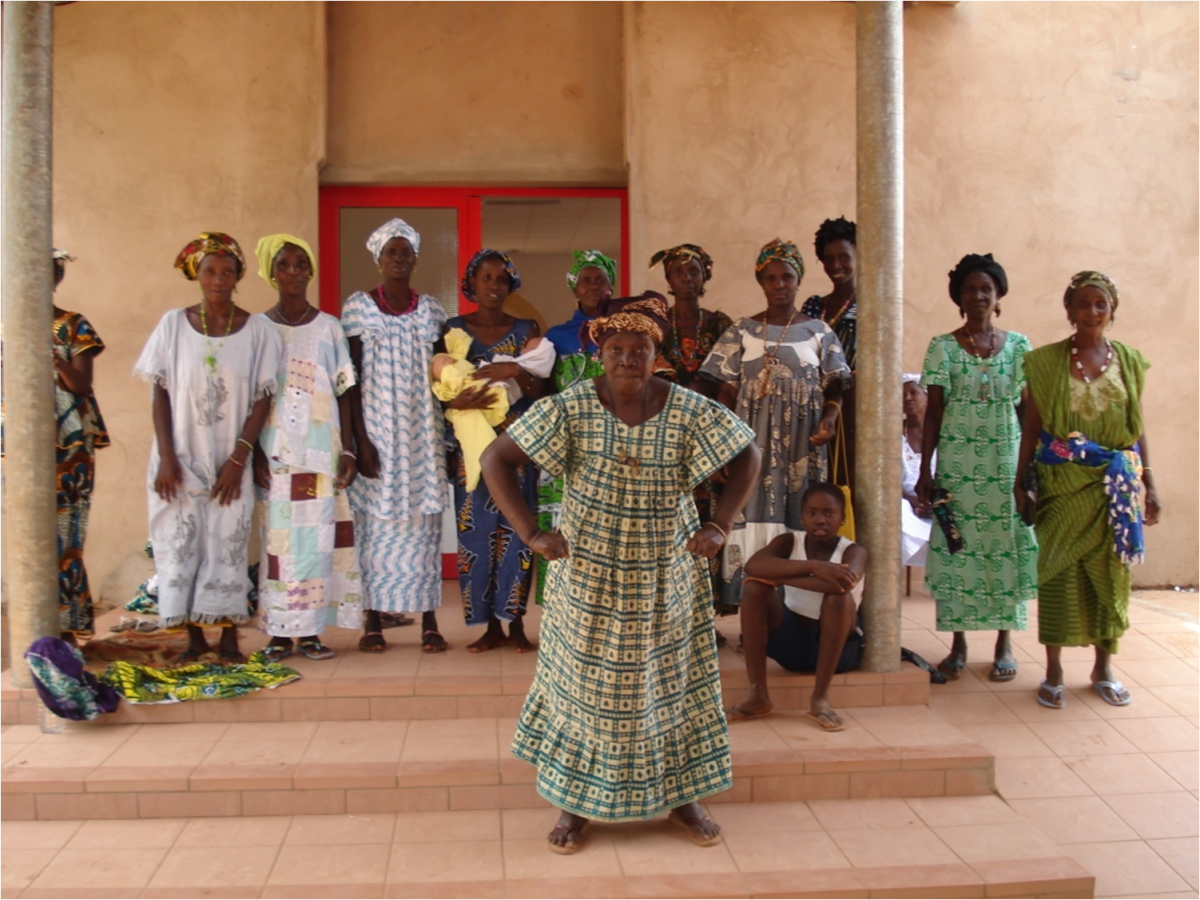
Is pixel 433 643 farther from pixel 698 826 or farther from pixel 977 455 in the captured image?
pixel 977 455

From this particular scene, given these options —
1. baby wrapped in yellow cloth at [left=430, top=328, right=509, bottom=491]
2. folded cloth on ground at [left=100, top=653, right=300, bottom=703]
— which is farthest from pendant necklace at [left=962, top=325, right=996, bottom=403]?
folded cloth on ground at [left=100, top=653, right=300, bottom=703]

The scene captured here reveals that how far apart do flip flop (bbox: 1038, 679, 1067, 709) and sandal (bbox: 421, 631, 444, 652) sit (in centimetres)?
279

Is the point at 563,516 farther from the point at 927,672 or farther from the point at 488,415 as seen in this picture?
the point at 927,672

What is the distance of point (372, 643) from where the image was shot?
5.04 meters

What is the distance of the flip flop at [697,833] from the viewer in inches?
144

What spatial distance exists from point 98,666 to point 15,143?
227 centimetres

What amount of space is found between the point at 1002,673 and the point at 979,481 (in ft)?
3.16

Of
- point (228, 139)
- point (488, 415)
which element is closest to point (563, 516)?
point (488, 415)

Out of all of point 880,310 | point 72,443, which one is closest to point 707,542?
point 880,310

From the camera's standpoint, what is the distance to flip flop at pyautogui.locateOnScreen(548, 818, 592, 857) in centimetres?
358

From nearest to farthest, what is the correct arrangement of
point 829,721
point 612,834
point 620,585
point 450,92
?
point 620,585
point 612,834
point 829,721
point 450,92

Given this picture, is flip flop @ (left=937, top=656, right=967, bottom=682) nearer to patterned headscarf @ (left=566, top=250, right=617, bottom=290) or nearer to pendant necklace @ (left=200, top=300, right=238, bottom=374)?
patterned headscarf @ (left=566, top=250, right=617, bottom=290)

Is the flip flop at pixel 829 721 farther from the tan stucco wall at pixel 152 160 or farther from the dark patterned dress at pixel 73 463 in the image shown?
the tan stucco wall at pixel 152 160

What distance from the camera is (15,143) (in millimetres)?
4359
